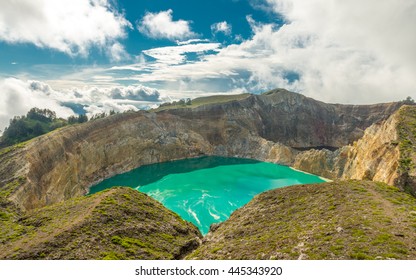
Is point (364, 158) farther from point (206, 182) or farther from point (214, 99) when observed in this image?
point (214, 99)

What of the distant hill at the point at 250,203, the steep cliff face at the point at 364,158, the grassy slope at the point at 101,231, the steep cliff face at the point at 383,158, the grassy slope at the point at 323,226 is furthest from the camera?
the steep cliff face at the point at 364,158

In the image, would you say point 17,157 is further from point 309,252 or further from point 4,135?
point 309,252

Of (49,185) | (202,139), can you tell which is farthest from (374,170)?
(202,139)

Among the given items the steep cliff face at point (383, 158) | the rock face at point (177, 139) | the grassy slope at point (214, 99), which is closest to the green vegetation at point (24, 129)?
the rock face at point (177, 139)

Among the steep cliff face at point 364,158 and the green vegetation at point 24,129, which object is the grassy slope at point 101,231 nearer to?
the steep cliff face at point 364,158

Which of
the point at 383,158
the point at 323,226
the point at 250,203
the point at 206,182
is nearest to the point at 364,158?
the point at 383,158

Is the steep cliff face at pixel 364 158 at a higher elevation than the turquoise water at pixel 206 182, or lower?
higher
